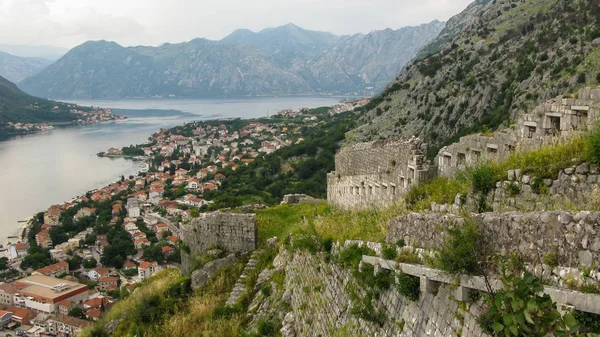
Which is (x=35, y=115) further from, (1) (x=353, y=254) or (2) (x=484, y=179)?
(2) (x=484, y=179)

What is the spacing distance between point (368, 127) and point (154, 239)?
98.0 feet

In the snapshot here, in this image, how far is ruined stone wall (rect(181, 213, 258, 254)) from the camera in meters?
13.5

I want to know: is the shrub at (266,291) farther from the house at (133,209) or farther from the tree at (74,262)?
the house at (133,209)

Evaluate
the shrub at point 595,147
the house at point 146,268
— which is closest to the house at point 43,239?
the house at point 146,268

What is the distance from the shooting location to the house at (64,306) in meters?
35.2

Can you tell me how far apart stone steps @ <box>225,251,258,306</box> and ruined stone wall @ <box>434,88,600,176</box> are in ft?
A: 18.2

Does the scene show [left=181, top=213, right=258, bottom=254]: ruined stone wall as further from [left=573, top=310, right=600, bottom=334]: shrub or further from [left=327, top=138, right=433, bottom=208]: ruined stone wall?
[left=573, top=310, right=600, bottom=334]: shrub

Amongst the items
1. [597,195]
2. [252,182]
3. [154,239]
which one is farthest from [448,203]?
[252,182]

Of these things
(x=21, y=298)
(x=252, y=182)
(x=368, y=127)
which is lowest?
(x=21, y=298)

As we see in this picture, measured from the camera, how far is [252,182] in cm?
6006

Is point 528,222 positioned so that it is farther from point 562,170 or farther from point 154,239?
point 154,239

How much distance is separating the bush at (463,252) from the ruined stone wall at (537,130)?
301 cm

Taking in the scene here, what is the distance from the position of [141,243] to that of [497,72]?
40.5 metres

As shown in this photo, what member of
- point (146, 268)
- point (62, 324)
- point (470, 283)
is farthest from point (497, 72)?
point (470, 283)
